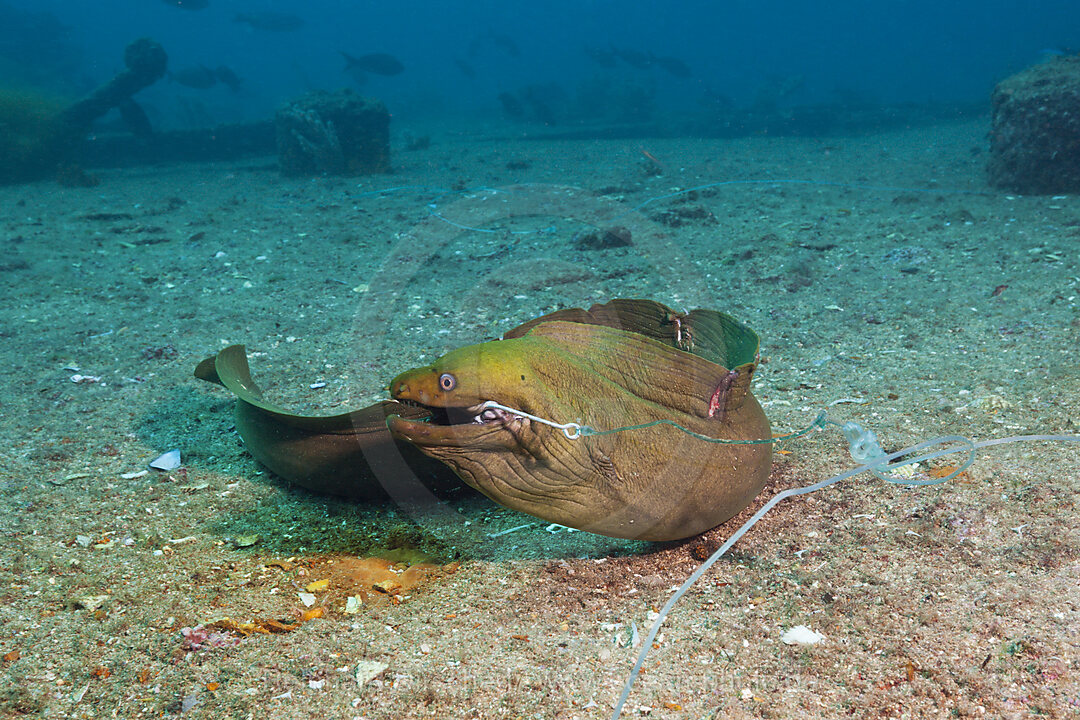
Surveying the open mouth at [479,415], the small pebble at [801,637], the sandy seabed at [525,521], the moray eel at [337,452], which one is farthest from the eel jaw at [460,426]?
the small pebble at [801,637]

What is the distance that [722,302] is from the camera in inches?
218

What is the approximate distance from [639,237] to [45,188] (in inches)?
468

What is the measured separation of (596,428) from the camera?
209cm

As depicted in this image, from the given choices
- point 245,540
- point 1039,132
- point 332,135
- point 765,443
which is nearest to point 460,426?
point 765,443

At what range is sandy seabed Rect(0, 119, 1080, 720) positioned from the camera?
178 cm

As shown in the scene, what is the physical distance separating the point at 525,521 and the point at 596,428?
900mm

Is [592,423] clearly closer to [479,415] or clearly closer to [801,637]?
[479,415]

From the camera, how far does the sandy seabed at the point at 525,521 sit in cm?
178

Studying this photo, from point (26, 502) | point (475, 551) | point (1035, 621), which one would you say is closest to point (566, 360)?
point (475, 551)

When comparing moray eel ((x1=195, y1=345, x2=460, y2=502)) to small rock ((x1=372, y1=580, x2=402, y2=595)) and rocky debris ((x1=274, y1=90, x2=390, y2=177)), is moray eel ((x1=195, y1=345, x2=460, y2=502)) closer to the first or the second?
small rock ((x1=372, y1=580, x2=402, y2=595))

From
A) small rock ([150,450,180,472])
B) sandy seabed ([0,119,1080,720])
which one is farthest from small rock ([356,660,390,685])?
small rock ([150,450,180,472])

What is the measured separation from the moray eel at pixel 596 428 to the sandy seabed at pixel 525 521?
32cm

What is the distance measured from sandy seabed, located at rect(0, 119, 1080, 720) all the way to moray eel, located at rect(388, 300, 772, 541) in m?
0.32

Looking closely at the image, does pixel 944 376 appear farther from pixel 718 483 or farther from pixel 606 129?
pixel 606 129
